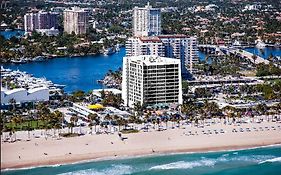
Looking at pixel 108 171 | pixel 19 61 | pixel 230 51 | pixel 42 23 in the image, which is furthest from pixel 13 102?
pixel 42 23

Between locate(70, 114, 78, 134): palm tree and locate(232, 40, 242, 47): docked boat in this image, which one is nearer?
locate(70, 114, 78, 134): palm tree

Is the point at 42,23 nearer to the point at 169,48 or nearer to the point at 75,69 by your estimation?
the point at 75,69

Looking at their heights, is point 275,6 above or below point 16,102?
above

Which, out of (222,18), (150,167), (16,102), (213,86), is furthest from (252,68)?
(222,18)

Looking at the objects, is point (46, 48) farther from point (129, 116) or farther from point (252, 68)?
point (129, 116)

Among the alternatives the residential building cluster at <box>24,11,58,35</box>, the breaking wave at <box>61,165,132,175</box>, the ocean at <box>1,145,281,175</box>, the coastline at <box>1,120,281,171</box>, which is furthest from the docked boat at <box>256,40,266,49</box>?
the breaking wave at <box>61,165,132,175</box>

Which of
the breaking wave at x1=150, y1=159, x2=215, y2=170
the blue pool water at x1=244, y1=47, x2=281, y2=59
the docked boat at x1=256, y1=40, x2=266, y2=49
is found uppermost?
the docked boat at x1=256, y1=40, x2=266, y2=49

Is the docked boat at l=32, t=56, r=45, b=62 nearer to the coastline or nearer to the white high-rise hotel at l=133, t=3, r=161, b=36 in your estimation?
the white high-rise hotel at l=133, t=3, r=161, b=36
